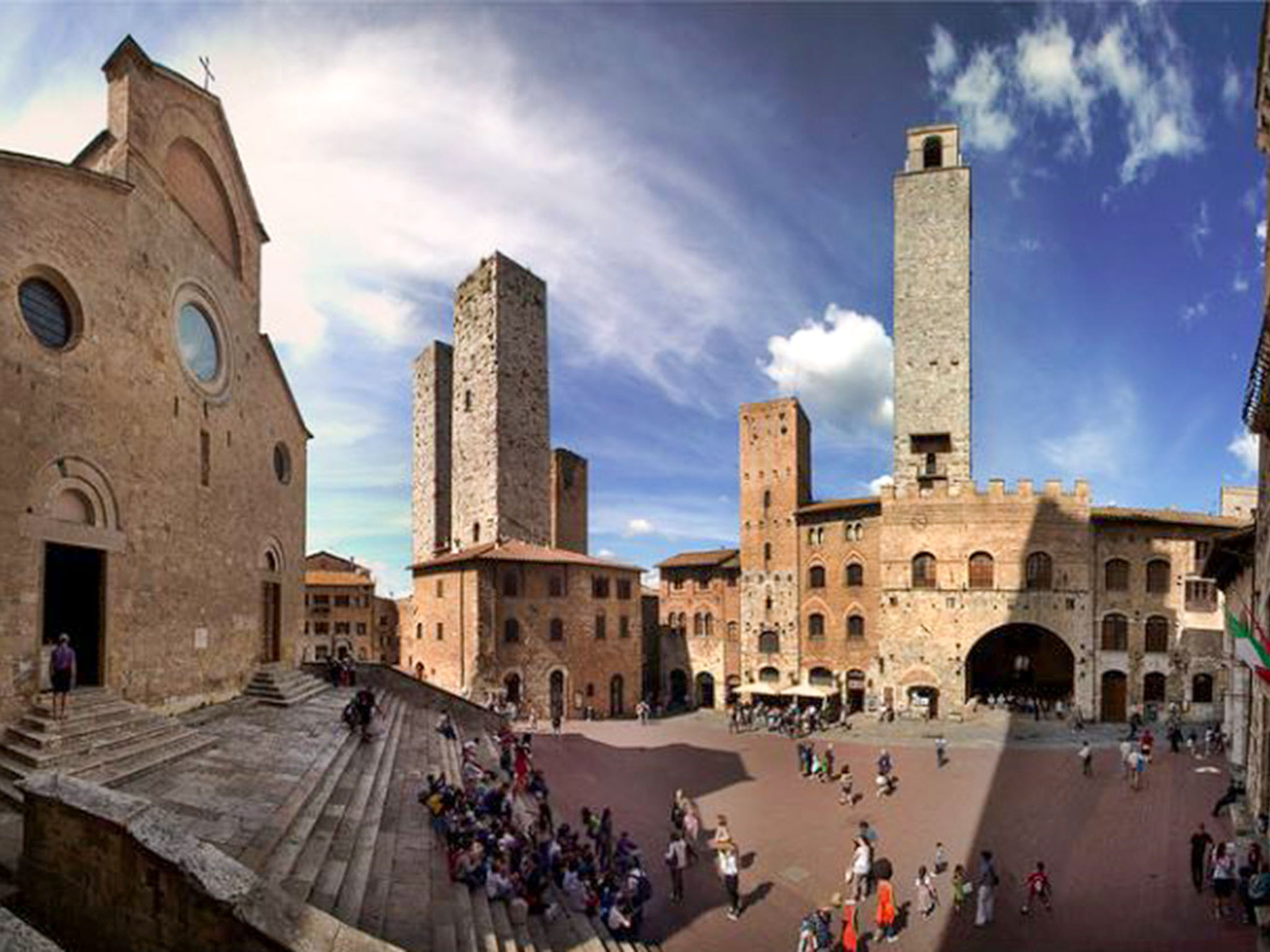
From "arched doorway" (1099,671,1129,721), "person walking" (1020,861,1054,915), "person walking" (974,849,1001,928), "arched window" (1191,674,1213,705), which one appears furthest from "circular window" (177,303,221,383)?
"arched window" (1191,674,1213,705)

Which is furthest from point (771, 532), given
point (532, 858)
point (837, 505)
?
point (532, 858)

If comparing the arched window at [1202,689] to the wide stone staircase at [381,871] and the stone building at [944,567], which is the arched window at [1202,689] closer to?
the stone building at [944,567]

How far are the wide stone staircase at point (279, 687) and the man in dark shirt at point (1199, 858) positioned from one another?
64.1ft

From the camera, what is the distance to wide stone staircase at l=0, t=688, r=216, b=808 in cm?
988

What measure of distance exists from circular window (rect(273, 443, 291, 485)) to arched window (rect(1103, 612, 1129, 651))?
33648mm

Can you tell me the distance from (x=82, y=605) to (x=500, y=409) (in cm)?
2493

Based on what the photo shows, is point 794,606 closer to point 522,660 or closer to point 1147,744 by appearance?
point 522,660

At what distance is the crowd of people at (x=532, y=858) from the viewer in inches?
440

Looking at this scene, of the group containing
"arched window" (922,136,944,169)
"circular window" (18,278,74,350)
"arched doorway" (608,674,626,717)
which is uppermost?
"arched window" (922,136,944,169)

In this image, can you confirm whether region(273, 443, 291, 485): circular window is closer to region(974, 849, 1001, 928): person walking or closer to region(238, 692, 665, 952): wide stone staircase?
region(238, 692, 665, 952): wide stone staircase

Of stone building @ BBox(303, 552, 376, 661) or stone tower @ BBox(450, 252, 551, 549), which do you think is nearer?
stone tower @ BBox(450, 252, 551, 549)

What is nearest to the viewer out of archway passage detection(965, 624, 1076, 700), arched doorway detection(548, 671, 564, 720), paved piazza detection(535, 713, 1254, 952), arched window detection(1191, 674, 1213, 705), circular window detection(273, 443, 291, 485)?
paved piazza detection(535, 713, 1254, 952)

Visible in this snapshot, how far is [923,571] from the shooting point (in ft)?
111

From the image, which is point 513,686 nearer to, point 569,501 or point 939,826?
point 569,501
